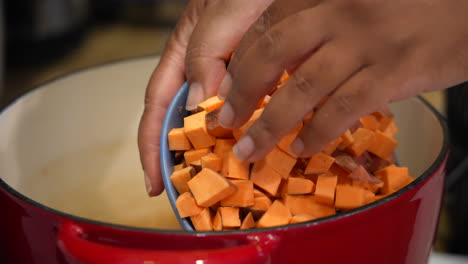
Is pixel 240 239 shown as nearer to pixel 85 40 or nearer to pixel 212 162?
pixel 212 162

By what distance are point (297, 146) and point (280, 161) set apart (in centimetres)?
4

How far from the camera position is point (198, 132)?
51cm

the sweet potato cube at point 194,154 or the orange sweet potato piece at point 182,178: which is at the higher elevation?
the sweet potato cube at point 194,154

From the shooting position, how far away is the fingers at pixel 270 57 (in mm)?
421

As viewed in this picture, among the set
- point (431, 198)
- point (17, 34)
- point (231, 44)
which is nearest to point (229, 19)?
point (231, 44)

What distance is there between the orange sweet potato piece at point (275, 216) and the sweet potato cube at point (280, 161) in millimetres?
32

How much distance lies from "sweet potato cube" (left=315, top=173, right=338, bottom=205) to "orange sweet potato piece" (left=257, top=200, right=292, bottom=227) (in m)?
0.04

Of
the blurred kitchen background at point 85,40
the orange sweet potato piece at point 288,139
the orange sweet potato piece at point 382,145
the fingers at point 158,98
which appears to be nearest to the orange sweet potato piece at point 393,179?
the orange sweet potato piece at point 382,145

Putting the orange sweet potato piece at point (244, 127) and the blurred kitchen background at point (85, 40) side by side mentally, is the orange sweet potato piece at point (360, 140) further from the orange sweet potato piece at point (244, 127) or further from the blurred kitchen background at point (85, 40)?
the blurred kitchen background at point (85, 40)

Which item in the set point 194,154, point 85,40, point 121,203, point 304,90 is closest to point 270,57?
point 304,90

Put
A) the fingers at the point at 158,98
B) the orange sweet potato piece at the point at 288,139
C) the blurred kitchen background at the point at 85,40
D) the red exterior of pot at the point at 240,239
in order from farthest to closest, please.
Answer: the blurred kitchen background at the point at 85,40 < the fingers at the point at 158,98 < the orange sweet potato piece at the point at 288,139 < the red exterior of pot at the point at 240,239

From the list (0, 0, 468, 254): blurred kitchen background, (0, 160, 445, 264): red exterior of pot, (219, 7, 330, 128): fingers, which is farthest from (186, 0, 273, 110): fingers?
(0, 0, 468, 254): blurred kitchen background

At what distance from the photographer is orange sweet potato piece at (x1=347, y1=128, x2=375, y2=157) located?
53 centimetres

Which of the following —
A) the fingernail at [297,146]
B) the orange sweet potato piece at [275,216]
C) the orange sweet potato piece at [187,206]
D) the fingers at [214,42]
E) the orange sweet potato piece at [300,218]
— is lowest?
the orange sweet potato piece at [300,218]
